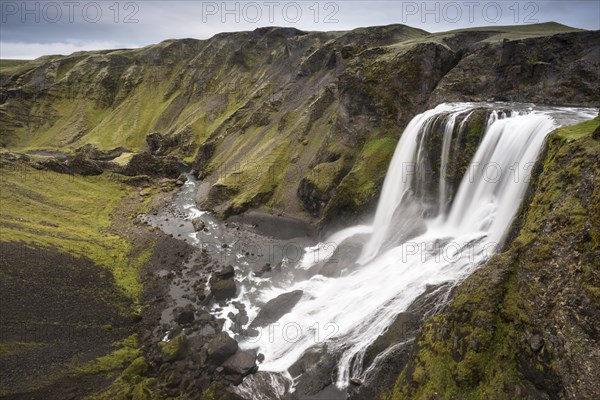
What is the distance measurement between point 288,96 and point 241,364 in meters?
61.1

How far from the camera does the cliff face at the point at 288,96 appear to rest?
4228 cm

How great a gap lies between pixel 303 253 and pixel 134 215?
2871cm

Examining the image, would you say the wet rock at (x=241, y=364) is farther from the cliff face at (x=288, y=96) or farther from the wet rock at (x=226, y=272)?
the cliff face at (x=288, y=96)

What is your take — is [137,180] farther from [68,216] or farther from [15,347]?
[15,347]

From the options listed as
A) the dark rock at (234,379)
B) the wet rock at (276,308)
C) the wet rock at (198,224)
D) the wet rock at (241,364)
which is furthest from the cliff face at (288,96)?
the dark rock at (234,379)

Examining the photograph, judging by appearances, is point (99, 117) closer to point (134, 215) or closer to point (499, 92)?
point (134, 215)

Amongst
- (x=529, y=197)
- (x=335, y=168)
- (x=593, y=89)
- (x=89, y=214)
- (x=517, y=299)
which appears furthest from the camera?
(x=89, y=214)

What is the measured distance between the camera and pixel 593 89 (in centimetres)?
3772

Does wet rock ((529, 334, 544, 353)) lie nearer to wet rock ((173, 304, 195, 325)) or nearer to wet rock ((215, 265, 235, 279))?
wet rock ((173, 304, 195, 325))

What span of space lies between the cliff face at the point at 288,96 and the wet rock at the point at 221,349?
69.6 ft

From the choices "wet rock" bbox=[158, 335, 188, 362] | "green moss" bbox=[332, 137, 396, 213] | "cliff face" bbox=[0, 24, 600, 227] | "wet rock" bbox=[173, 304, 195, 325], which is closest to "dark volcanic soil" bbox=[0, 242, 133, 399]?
"wet rock" bbox=[173, 304, 195, 325]

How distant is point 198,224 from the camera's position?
48188 millimetres

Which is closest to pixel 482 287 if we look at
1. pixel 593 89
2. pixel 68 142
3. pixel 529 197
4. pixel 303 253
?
pixel 529 197

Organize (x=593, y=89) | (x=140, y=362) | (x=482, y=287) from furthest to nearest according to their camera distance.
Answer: (x=593, y=89), (x=140, y=362), (x=482, y=287)
